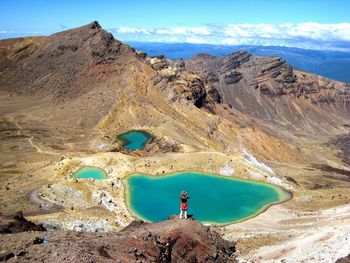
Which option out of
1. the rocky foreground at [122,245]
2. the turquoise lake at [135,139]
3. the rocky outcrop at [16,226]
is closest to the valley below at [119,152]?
the rocky foreground at [122,245]

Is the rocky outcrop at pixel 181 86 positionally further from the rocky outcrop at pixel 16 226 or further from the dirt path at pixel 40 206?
the rocky outcrop at pixel 16 226

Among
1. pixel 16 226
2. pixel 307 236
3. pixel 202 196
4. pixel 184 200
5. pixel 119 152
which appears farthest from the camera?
pixel 119 152

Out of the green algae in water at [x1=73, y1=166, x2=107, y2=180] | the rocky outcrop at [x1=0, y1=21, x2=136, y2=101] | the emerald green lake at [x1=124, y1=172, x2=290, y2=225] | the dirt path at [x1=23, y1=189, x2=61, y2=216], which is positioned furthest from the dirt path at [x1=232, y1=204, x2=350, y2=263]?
the rocky outcrop at [x1=0, y1=21, x2=136, y2=101]

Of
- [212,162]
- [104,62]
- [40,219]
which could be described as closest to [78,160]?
[212,162]

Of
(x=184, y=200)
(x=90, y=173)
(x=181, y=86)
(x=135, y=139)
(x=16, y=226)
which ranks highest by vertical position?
(x=184, y=200)

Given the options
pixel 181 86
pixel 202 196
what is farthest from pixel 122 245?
pixel 181 86

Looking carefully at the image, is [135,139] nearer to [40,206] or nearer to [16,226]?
[40,206]

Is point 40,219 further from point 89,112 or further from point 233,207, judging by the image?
point 89,112
